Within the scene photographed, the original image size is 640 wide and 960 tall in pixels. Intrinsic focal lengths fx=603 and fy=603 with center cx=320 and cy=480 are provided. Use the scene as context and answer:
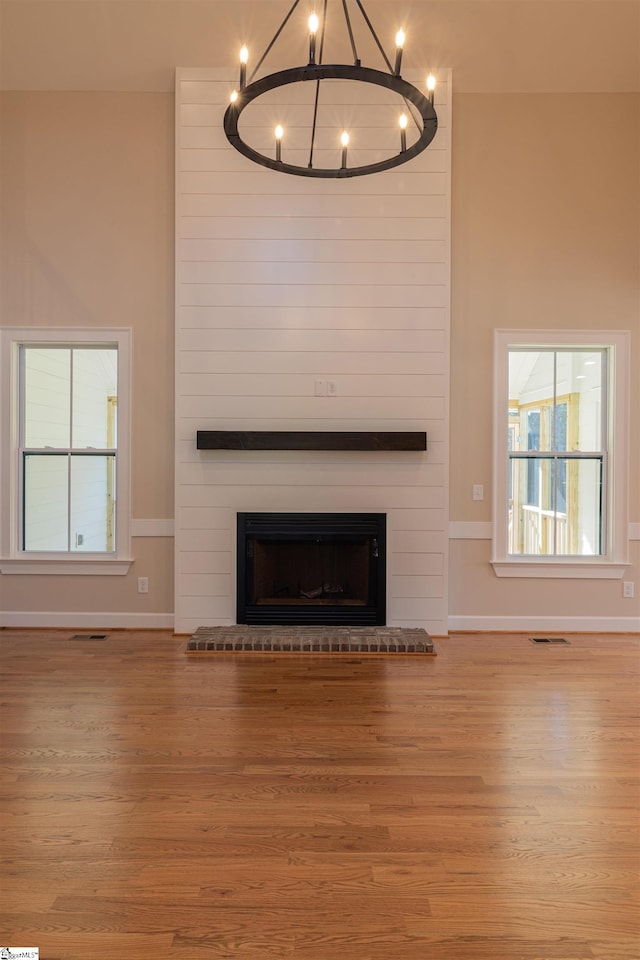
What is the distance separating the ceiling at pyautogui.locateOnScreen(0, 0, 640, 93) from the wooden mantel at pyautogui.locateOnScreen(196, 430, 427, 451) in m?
2.56

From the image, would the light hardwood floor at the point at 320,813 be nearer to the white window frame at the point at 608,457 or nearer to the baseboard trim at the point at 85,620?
the baseboard trim at the point at 85,620

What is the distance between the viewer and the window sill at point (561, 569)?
4531mm

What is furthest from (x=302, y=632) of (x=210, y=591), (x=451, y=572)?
(x=451, y=572)

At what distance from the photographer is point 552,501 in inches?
182

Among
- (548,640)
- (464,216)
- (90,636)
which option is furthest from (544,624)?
(90,636)

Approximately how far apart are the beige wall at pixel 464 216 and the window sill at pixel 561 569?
1.05 m

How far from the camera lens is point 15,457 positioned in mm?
4613

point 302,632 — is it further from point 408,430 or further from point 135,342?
point 135,342

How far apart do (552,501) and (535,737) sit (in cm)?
227

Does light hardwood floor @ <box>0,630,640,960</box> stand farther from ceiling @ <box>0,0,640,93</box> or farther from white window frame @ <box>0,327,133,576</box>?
ceiling @ <box>0,0,640,93</box>

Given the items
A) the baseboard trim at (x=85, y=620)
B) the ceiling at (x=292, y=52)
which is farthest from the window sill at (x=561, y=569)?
the ceiling at (x=292, y=52)

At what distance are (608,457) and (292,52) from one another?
3634 millimetres

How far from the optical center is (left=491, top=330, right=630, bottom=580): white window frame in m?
4.50

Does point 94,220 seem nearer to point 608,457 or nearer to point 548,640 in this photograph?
point 608,457
